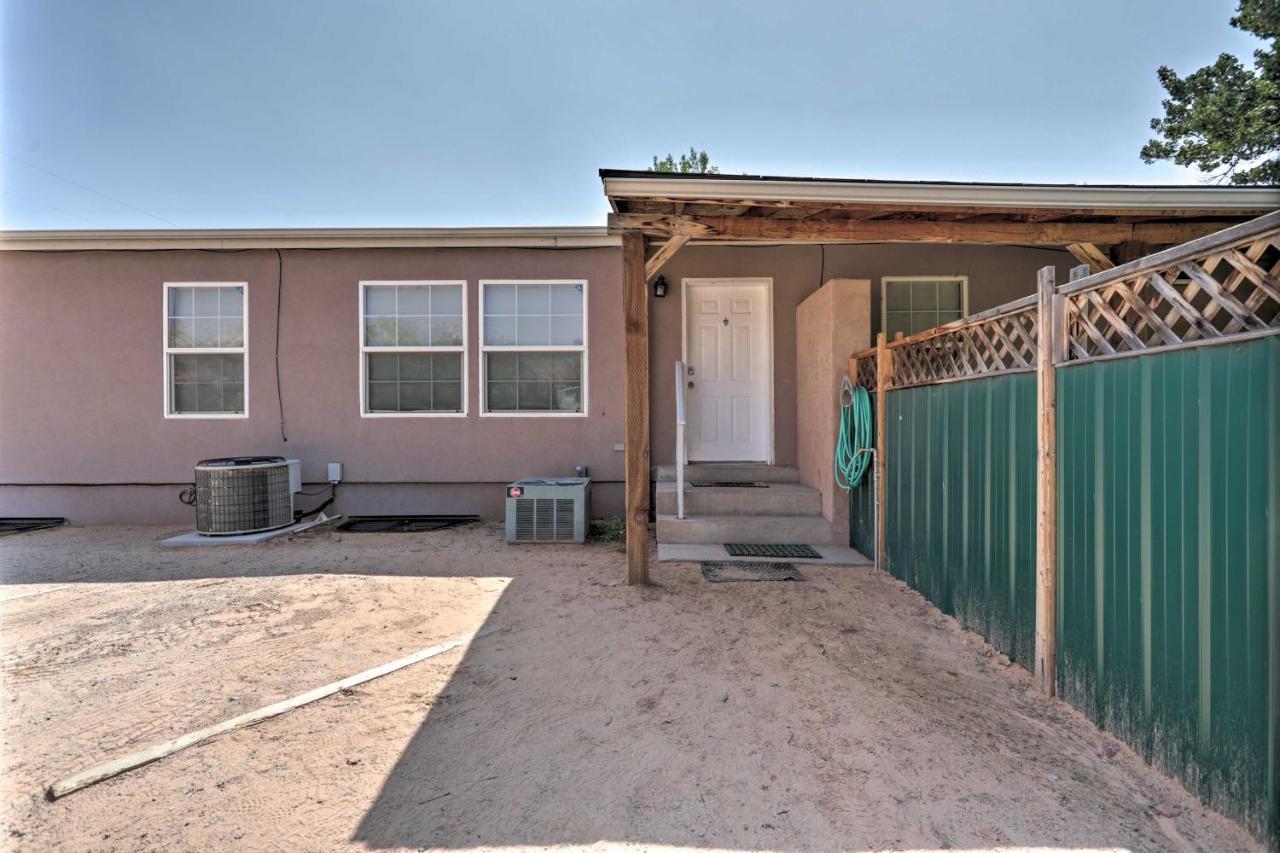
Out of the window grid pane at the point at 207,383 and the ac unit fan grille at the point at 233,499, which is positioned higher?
the window grid pane at the point at 207,383

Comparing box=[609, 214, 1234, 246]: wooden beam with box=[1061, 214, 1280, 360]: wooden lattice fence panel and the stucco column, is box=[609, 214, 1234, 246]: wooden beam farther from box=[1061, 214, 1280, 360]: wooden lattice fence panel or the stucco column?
box=[1061, 214, 1280, 360]: wooden lattice fence panel

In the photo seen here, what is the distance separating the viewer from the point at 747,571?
4.30m

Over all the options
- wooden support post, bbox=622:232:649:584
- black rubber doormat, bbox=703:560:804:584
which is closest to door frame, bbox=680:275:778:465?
black rubber doormat, bbox=703:560:804:584

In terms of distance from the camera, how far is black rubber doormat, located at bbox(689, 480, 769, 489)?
5.53 meters

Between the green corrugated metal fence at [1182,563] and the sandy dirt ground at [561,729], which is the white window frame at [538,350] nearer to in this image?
the sandy dirt ground at [561,729]

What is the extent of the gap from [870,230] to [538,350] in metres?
3.60

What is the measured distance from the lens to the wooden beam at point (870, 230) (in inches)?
155

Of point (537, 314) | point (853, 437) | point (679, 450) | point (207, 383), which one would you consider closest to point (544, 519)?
point (679, 450)

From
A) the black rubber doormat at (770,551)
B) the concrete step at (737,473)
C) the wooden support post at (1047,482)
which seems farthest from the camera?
the concrete step at (737,473)

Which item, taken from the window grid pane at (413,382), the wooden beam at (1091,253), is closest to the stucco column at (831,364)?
the wooden beam at (1091,253)

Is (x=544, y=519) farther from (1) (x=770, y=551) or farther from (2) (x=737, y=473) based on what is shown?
(1) (x=770, y=551)

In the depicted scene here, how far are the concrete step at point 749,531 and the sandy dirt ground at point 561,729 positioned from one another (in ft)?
3.63

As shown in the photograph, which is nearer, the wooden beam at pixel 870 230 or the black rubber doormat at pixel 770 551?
the wooden beam at pixel 870 230

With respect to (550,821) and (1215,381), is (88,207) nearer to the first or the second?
(550,821)
